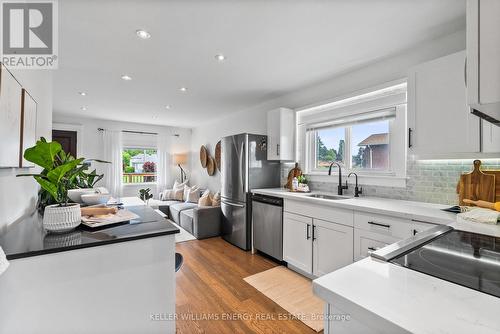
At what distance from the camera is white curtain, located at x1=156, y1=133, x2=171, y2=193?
626 cm

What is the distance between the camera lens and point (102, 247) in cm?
108

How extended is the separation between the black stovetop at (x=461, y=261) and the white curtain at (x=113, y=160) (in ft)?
20.1

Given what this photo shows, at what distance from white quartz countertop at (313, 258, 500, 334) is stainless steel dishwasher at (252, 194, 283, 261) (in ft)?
7.17

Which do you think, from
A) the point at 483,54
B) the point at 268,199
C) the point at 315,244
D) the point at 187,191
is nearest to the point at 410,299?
the point at 483,54

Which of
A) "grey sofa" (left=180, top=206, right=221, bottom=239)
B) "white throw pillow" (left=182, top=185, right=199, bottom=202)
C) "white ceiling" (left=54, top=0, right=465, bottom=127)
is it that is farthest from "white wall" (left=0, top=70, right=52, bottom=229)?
"white throw pillow" (left=182, top=185, right=199, bottom=202)

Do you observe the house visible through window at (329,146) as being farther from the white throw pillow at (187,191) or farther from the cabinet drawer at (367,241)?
the white throw pillow at (187,191)

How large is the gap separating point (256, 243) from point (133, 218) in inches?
82.7

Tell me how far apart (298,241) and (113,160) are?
5080 millimetres

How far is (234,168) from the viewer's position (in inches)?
141

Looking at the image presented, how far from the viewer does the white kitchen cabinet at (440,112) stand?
1.65 meters

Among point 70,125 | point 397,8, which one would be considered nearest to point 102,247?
point 397,8

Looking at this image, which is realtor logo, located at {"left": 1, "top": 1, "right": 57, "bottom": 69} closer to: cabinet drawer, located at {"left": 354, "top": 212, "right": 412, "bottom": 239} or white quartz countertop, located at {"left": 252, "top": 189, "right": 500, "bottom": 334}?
white quartz countertop, located at {"left": 252, "top": 189, "right": 500, "bottom": 334}

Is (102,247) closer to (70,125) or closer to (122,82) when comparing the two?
(122,82)

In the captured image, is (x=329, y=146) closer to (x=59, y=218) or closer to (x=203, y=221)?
(x=203, y=221)
